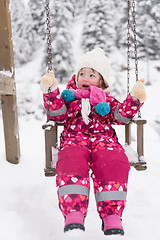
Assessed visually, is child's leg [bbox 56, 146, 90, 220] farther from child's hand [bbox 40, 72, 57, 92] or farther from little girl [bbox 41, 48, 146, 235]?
child's hand [bbox 40, 72, 57, 92]

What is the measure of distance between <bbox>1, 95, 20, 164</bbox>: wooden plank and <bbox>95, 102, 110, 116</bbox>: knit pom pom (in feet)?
5.01

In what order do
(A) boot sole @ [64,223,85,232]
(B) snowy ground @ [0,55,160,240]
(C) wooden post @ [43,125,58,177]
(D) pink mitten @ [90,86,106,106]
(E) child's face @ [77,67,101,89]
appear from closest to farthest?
(A) boot sole @ [64,223,85,232], (C) wooden post @ [43,125,58,177], (B) snowy ground @ [0,55,160,240], (D) pink mitten @ [90,86,106,106], (E) child's face @ [77,67,101,89]

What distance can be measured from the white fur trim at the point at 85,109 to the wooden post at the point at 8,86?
48.9 inches

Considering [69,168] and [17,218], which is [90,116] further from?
[17,218]

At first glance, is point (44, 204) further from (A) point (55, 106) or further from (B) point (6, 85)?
(B) point (6, 85)

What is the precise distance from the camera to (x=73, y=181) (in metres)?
2.05

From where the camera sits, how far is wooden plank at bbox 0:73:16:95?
11.0 ft

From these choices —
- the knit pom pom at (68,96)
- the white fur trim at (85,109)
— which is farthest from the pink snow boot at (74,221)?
the knit pom pom at (68,96)

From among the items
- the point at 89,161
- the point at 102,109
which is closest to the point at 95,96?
the point at 102,109

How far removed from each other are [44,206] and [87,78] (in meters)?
1.30

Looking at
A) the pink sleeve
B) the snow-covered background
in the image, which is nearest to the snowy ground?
the snow-covered background

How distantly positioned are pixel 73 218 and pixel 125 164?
539mm

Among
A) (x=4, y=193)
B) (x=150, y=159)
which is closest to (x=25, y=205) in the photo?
(x=4, y=193)

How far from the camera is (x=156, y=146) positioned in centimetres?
543
